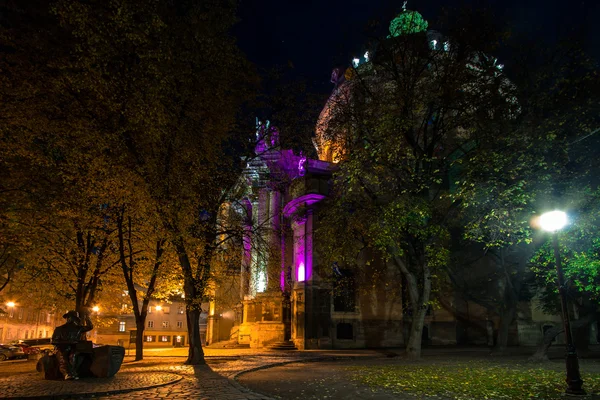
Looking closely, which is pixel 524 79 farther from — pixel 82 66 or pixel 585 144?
pixel 82 66

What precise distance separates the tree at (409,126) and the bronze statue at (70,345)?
35.2ft

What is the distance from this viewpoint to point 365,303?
108 feet

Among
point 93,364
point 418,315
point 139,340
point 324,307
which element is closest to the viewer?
point 93,364

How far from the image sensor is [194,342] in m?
17.2

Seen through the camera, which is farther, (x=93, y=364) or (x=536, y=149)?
(x=536, y=149)

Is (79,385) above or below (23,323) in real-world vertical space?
above

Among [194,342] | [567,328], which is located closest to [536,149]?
[567,328]

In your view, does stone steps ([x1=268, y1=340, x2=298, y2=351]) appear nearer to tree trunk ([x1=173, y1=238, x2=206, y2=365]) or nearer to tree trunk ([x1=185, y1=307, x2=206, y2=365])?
tree trunk ([x1=185, y1=307, x2=206, y2=365])

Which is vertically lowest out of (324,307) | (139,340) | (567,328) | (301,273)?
(139,340)

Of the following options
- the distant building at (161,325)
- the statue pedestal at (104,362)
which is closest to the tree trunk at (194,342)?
the statue pedestal at (104,362)

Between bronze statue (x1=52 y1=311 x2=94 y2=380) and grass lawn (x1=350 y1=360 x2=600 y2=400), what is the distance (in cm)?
782

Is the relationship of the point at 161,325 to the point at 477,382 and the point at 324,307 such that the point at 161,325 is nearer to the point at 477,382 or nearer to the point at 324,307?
the point at 324,307

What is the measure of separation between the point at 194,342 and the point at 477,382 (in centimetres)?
1057

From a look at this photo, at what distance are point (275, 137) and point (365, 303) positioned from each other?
17585 mm
